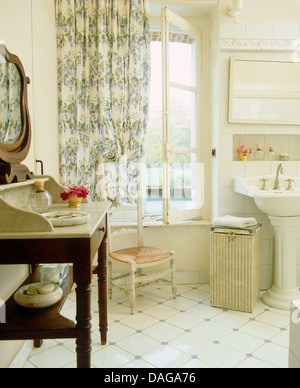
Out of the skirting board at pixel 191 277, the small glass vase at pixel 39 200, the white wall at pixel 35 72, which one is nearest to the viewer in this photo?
the small glass vase at pixel 39 200

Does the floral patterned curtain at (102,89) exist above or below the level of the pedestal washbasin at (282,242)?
above

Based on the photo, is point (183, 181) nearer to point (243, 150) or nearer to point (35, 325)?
point (243, 150)

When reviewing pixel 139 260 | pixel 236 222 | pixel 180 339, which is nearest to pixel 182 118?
pixel 236 222

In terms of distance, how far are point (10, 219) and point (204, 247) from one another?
2.30 meters

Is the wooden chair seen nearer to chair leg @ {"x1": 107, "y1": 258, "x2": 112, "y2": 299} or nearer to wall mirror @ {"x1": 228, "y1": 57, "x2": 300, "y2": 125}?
chair leg @ {"x1": 107, "y1": 258, "x2": 112, "y2": 299}

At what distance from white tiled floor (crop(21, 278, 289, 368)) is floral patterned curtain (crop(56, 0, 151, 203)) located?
3.27 feet

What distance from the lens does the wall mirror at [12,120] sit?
5.21 feet

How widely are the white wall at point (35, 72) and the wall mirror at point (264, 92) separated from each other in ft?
4.85

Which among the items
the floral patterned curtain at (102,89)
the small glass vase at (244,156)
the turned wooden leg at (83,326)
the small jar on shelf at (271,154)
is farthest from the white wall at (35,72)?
the small jar on shelf at (271,154)

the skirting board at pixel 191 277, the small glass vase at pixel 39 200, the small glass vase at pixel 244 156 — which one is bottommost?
the skirting board at pixel 191 277

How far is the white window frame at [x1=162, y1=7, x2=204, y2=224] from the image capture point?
9.54 ft

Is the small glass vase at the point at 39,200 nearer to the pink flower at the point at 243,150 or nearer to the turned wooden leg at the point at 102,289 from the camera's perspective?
the turned wooden leg at the point at 102,289
